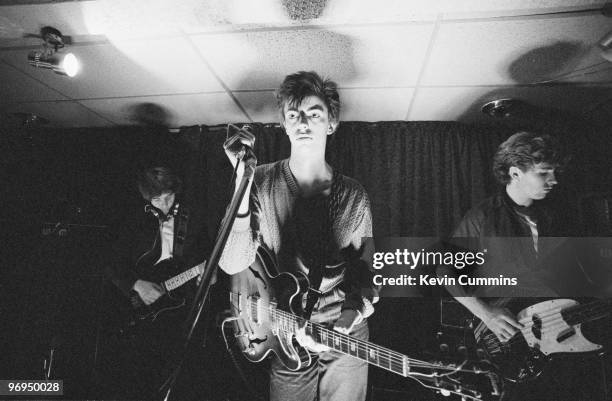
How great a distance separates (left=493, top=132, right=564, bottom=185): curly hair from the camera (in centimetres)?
219

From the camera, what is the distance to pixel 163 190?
246 cm

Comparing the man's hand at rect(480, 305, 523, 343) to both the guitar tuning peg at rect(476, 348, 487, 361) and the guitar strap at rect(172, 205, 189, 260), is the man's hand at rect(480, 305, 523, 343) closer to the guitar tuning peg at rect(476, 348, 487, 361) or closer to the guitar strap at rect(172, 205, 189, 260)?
the guitar tuning peg at rect(476, 348, 487, 361)

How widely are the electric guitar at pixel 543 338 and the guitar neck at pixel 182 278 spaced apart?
5.87ft

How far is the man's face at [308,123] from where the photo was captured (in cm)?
198

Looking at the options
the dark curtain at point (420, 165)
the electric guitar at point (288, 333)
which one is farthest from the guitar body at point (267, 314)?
the dark curtain at point (420, 165)

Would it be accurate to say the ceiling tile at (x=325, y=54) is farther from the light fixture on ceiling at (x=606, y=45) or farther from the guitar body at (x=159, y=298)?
the guitar body at (x=159, y=298)

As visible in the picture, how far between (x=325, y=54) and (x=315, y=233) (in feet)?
3.18

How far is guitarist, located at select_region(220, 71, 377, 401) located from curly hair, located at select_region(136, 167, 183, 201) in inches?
27.3

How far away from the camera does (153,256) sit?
7.63 ft

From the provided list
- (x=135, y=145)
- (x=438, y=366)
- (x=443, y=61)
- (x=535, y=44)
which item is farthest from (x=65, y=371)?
(x=535, y=44)

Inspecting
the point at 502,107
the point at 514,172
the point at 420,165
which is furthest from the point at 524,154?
the point at 420,165

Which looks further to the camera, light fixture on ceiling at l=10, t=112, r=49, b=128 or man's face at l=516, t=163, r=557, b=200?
light fixture on ceiling at l=10, t=112, r=49, b=128

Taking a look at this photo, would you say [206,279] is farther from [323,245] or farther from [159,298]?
[159,298]

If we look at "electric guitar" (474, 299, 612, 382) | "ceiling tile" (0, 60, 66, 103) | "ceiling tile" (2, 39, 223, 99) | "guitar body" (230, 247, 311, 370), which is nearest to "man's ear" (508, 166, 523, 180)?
"electric guitar" (474, 299, 612, 382)
